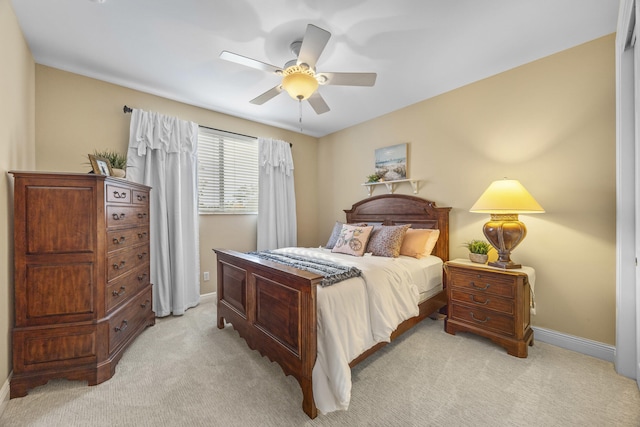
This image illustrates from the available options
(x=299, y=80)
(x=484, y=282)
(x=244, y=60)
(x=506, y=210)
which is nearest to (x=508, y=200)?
(x=506, y=210)

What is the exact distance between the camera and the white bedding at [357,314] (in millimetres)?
1512

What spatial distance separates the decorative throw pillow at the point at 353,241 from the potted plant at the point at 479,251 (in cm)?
109

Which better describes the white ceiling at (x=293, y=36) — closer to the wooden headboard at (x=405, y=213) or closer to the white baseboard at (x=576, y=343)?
the wooden headboard at (x=405, y=213)

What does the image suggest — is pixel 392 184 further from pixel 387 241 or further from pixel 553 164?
pixel 553 164

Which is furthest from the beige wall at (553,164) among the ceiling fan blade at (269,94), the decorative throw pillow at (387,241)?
the ceiling fan blade at (269,94)

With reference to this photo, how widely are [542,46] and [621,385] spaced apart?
2730 millimetres

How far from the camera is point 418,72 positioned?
2.68 metres

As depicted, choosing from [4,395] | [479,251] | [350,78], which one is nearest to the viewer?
[4,395]

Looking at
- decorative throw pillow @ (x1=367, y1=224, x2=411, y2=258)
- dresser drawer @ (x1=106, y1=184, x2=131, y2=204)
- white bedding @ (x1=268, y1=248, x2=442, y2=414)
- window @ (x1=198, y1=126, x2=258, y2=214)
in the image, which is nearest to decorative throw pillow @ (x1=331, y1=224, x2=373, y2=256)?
decorative throw pillow @ (x1=367, y1=224, x2=411, y2=258)

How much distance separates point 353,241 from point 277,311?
1.45 metres

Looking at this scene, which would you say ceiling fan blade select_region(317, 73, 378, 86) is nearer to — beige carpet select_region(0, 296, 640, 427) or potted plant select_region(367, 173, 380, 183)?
potted plant select_region(367, 173, 380, 183)

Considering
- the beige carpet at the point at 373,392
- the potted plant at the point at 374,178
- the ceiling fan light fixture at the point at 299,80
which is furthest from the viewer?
the potted plant at the point at 374,178

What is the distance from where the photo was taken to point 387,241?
2924mm

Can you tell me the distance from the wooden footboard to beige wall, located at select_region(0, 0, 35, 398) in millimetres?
1435
